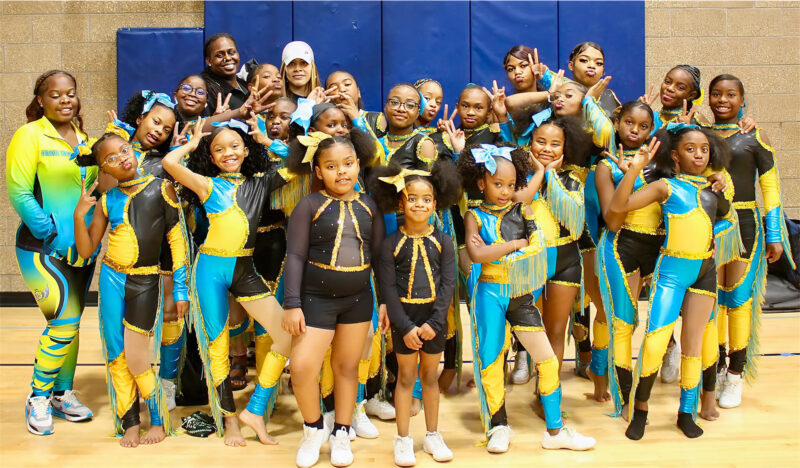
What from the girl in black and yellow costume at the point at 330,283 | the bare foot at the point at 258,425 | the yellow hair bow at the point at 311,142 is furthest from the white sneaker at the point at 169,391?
the yellow hair bow at the point at 311,142

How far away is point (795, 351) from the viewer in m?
4.98

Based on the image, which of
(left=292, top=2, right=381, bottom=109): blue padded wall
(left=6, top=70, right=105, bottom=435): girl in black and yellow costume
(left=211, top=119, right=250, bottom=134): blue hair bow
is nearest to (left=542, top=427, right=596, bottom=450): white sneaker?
(left=211, top=119, right=250, bottom=134): blue hair bow

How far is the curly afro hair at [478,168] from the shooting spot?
341 cm

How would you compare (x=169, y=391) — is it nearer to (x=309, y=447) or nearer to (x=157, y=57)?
(x=309, y=447)

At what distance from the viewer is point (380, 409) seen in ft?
12.6

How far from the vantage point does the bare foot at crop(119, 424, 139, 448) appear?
3449 mm

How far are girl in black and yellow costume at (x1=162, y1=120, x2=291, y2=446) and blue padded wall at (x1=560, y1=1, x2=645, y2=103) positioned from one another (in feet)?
12.9

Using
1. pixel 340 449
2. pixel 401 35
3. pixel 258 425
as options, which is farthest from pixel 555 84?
pixel 401 35

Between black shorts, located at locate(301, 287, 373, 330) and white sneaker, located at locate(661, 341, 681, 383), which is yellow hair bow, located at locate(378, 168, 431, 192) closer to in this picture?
black shorts, located at locate(301, 287, 373, 330)

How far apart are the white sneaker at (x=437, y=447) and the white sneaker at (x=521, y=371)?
1.14 m

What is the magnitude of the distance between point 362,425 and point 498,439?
2.21 feet

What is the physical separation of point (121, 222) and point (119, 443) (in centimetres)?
105

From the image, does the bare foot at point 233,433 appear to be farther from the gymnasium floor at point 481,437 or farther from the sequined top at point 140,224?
the sequined top at point 140,224

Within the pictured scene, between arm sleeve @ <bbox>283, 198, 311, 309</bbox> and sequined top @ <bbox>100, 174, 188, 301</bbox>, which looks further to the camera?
sequined top @ <bbox>100, 174, 188, 301</bbox>
